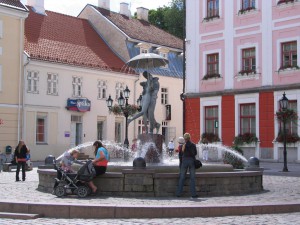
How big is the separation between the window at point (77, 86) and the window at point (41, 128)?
3.30 meters

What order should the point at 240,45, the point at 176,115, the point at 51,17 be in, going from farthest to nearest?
1. the point at 176,115
2. the point at 51,17
3. the point at 240,45

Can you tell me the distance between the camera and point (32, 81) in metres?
37.5

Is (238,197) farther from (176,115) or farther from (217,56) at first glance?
(176,115)

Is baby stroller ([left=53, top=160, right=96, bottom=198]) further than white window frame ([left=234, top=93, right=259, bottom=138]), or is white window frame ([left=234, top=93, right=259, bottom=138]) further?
white window frame ([left=234, top=93, right=259, bottom=138])

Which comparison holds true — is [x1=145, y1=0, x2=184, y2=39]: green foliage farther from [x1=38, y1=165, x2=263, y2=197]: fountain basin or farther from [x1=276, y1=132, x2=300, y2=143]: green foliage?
[x1=38, y1=165, x2=263, y2=197]: fountain basin

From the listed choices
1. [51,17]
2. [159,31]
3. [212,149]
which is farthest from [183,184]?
[159,31]

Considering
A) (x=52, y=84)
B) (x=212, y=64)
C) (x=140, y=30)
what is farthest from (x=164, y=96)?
(x=212, y=64)

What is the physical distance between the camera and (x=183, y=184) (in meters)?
13.8

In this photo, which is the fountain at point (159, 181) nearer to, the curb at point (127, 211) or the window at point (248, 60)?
the curb at point (127, 211)

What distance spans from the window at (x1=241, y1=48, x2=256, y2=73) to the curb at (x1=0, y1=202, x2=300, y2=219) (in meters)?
22.3

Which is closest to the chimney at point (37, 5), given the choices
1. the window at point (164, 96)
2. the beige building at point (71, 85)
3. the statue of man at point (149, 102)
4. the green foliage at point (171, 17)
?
the beige building at point (71, 85)

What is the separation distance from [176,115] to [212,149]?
1413cm

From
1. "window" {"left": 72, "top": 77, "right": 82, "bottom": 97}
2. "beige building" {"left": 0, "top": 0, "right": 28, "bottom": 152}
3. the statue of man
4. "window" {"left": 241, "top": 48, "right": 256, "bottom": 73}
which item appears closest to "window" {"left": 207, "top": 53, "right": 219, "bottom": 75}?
"window" {"left": 241, "top": 48, "right": 256, "bottom": 73}

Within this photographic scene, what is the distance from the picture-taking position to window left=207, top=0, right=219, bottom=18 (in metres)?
35.3
